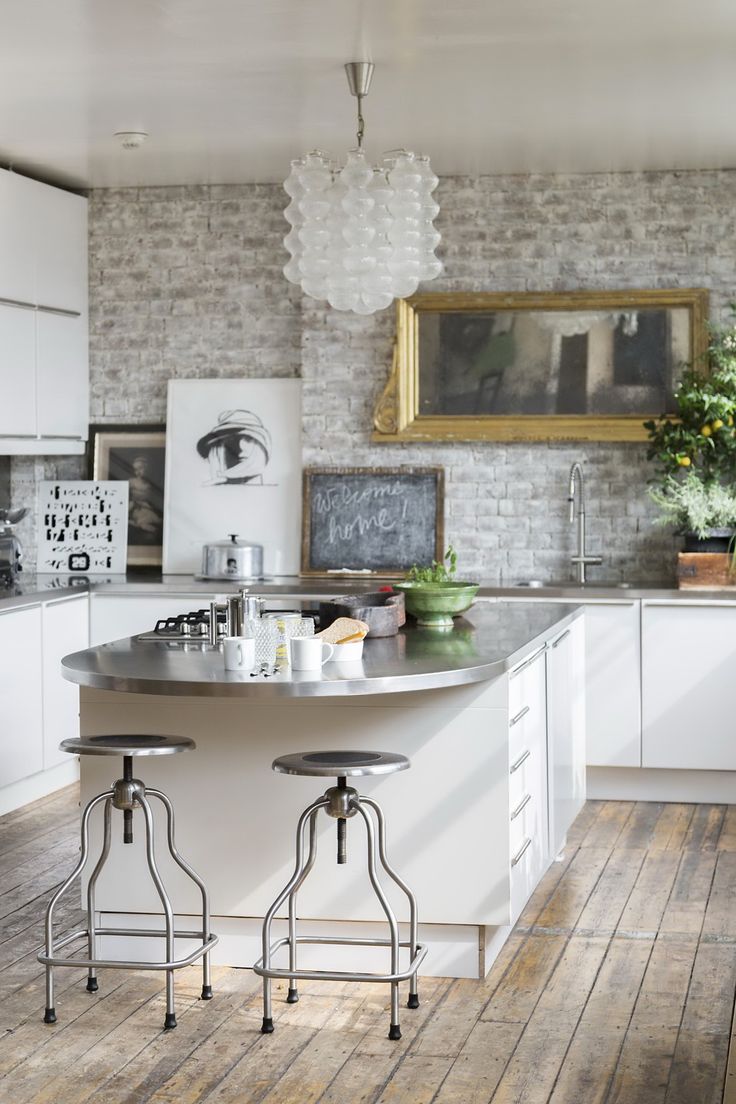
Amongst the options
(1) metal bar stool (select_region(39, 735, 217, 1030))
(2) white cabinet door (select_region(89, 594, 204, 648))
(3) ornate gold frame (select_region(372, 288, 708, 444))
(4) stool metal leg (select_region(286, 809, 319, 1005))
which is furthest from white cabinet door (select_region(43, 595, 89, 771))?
(4) stool metal leg (select_region(286, 809, 319, 1005))

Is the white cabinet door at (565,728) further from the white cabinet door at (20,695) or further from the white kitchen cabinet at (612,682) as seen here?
the white cabinet door at (20,695)

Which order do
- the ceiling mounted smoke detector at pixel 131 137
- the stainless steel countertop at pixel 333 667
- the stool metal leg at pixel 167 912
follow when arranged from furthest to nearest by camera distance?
the ceiling mounted smoke detector at pixel 131 137, the stool metal leg at pixel 167 912, the stainless steel countertop at pixel 333 667

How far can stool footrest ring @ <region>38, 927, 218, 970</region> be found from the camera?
363cm

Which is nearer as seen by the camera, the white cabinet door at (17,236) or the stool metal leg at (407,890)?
the stool metal leg at (407,890)

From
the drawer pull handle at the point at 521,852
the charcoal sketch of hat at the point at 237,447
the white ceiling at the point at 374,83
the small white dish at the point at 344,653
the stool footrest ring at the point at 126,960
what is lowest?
the stool footrest ring at the point at 126,960

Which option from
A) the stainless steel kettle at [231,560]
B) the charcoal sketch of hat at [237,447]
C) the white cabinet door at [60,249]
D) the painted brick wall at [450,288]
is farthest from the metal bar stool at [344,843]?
the white cabinet door at [60,249]

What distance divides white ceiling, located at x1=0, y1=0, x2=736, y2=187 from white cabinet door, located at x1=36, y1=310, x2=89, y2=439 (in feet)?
2.45

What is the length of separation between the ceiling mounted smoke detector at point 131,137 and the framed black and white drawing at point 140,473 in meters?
1.64

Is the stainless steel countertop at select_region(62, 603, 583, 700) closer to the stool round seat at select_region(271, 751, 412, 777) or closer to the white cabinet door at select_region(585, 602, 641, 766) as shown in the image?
the stool round seat at select_region(271, 751, 412, 777)

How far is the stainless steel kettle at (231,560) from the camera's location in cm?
682

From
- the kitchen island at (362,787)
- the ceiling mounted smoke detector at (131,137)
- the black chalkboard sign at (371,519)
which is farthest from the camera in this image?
the black chalkboard sign at (371,519)

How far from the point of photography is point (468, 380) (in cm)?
688

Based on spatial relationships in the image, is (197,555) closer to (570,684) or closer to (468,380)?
(468,380)

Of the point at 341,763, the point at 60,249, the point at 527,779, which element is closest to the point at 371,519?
the point at 60,249
